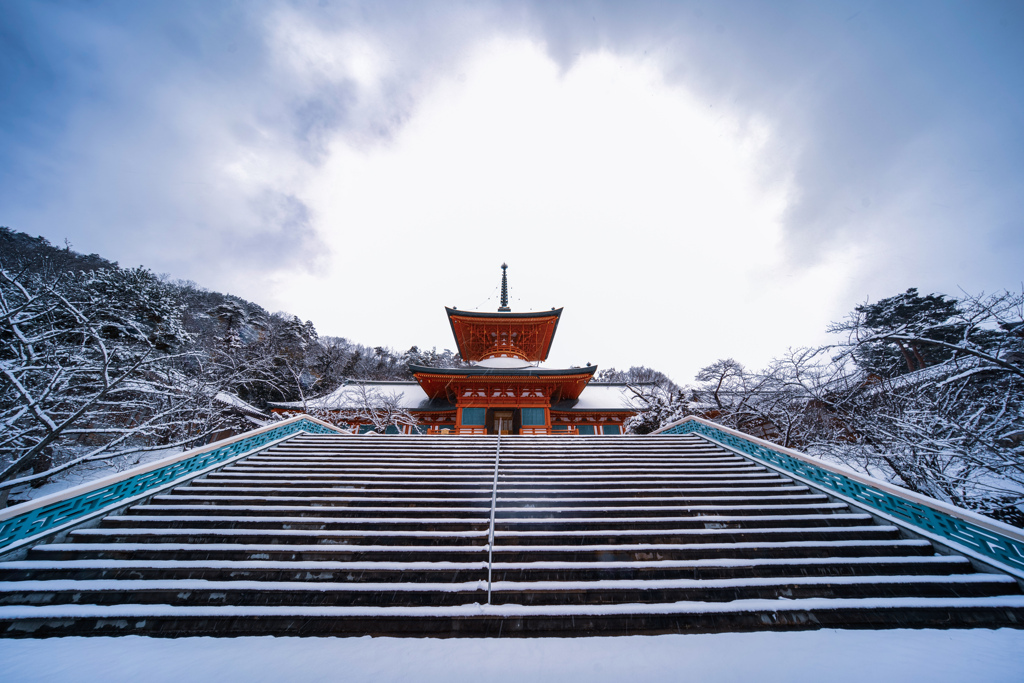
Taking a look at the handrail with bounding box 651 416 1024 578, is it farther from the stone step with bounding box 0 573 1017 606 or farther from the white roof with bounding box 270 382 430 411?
the white roof with bounding box 270 382 430 411

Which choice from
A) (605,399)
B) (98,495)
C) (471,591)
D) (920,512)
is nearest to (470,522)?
(471,591)

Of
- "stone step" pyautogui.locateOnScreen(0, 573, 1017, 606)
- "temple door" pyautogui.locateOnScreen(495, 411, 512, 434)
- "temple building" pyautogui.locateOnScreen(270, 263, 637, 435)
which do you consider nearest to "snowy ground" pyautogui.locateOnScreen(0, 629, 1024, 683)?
"stone step" pyautogui.locateOnScreen(0, 573, 1017, 606)

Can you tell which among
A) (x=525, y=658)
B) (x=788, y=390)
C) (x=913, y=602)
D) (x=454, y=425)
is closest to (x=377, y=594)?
(x=525, y=658)

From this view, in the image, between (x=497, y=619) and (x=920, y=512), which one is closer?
(x=497, y=619)

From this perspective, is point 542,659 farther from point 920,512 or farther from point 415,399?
point 415,399

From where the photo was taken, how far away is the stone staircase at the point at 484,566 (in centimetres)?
213

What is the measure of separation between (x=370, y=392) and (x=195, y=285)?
105 feet

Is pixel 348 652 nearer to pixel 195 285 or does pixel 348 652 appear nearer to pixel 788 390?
pixel 788 390

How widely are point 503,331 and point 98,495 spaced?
1121 centimetres

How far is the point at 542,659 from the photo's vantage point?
1.87 meters

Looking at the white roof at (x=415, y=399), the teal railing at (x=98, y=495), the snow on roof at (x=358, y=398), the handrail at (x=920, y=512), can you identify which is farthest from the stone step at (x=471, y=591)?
the white roof at (x=415, y=399)

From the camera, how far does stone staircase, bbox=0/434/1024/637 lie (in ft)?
6.98

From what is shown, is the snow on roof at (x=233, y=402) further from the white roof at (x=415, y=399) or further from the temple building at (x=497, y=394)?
the temple building at (x=497, y=394)

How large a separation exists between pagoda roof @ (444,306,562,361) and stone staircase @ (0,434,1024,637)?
31.3ft
